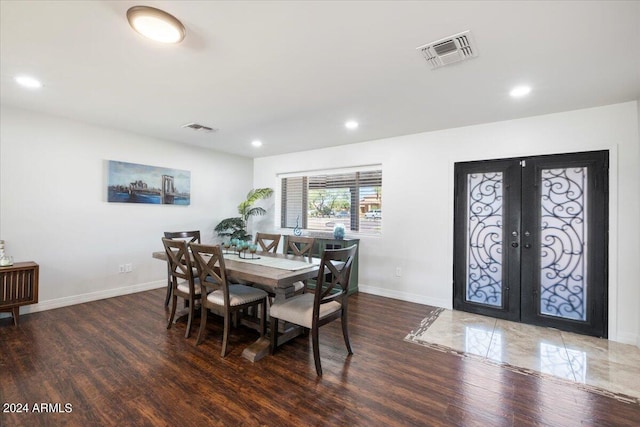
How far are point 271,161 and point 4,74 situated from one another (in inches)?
155

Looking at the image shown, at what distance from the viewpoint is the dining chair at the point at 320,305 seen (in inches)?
89.9

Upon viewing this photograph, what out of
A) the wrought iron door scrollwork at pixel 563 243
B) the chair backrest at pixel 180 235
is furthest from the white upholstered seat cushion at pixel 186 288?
the wrought iron door scrollwork at pixel 563 243

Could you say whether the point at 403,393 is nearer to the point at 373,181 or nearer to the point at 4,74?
the point at 373,181

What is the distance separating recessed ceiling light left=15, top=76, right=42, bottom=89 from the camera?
2.63 meters

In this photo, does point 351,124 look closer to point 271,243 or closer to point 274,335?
point 271,243

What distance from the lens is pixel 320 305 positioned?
94.0 inches

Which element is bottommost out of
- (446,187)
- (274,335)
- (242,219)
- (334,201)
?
(274,335)

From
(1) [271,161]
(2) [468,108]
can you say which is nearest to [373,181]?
(2) [468,108]

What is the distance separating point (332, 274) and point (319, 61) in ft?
5.69

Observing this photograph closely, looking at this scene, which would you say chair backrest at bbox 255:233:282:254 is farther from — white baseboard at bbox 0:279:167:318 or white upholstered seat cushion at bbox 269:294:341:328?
white baseboard at bbox 0:279:167:318

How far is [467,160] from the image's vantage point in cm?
381

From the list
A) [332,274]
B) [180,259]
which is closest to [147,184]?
[180,259]

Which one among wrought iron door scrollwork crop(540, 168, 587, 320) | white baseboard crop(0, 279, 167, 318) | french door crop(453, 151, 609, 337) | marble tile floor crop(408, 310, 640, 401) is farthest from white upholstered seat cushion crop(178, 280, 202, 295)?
wrought iron door scrollwork crop(540, 168, 587, 320)

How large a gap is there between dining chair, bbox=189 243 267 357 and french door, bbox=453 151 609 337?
8.95ft
